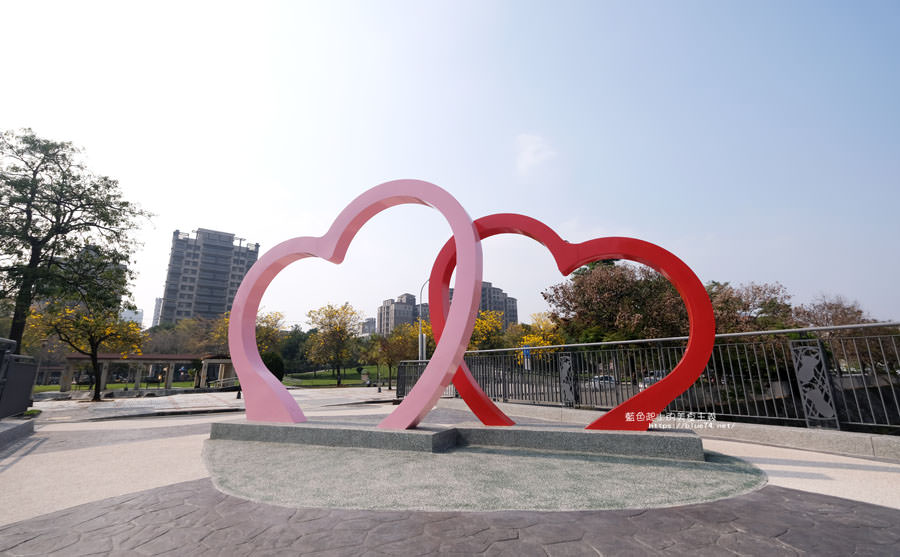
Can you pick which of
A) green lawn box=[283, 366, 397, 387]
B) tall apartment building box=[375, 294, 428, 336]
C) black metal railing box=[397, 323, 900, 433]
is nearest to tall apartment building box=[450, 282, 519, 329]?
tall apartment building box=[375, 294, 428, 336]

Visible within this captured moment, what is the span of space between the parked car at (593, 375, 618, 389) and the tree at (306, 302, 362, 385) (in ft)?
103

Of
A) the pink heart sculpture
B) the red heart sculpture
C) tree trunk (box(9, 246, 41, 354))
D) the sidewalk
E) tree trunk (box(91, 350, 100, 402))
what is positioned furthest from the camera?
tree trunk (box(91, 350, 100, 402))

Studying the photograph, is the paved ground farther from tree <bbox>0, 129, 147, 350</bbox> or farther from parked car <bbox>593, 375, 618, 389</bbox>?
tree <bbox>0, 129, 147, 350</bbox>

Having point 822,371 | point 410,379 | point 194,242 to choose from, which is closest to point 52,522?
point 822,371

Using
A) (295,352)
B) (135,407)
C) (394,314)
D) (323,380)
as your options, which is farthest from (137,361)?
(394,314)

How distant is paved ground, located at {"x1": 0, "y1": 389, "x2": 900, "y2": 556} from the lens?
105 inches

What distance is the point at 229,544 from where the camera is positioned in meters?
2.75

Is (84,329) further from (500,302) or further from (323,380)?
(500,302)

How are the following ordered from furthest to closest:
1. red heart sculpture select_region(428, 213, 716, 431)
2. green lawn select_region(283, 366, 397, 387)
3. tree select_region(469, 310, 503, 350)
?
green lawn select_region(283, 366, 397, 387)
tree select_region(469, 310, 503, 350)
red heart sculpture select_region(428, 213, 716, 431)

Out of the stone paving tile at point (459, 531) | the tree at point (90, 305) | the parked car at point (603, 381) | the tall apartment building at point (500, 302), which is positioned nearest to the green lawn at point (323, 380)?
the tree at point (90, 305)

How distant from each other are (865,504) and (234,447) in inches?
313

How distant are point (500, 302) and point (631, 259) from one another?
133 m

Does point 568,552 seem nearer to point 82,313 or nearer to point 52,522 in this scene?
point 52,522

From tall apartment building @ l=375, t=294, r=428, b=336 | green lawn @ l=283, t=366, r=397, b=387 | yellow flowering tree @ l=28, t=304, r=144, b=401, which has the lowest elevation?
green lawn @ l=283, t=366, r=397, b=387
